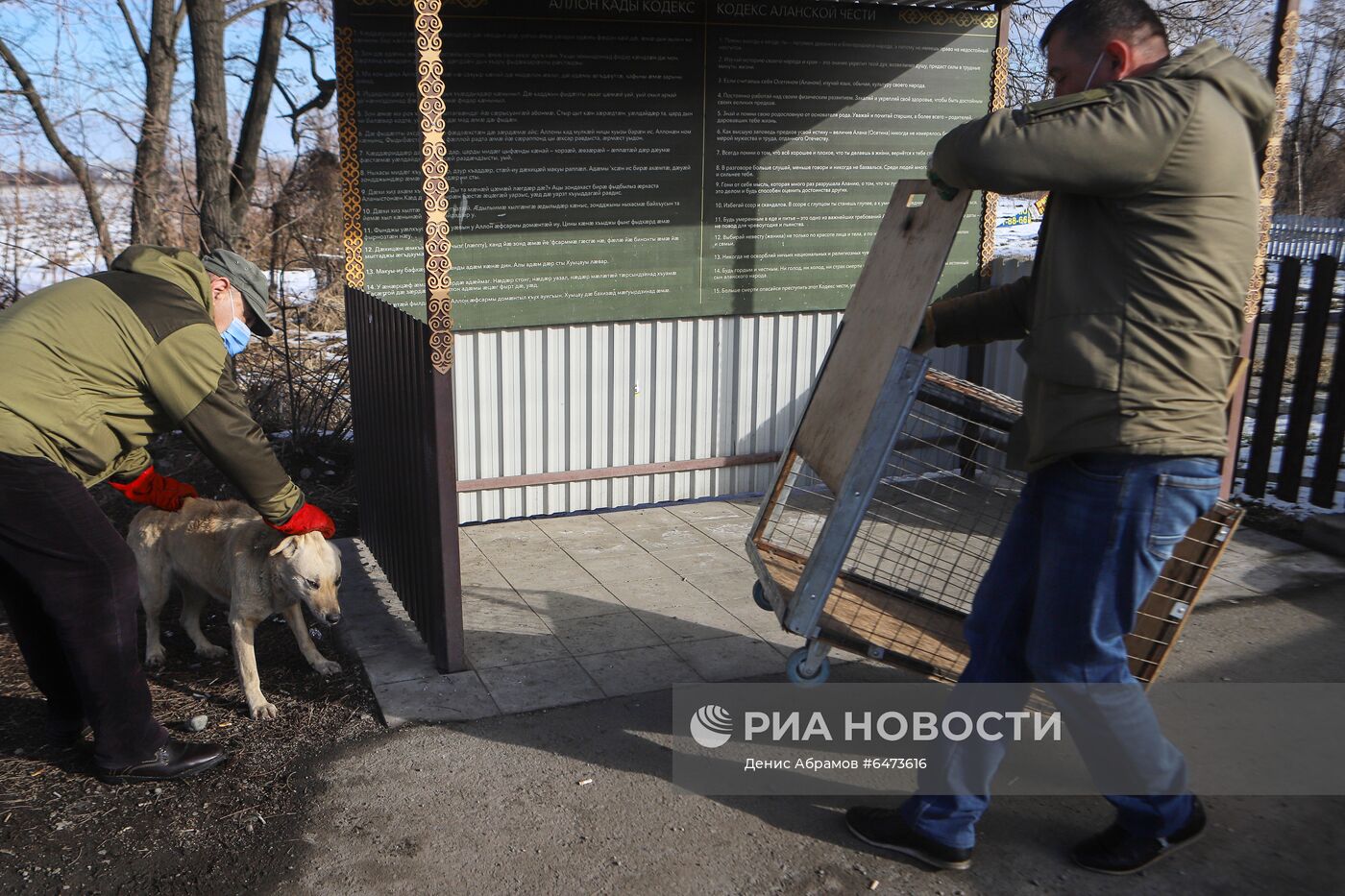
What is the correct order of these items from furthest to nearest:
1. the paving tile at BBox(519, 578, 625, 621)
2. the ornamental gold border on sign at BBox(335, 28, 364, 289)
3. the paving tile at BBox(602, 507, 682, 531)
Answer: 1. the paving tile at BBox(602, 507, 682, 531)
2. the ornamental gold border on sign at BBox(335, 28, 364, 289)
3. the paving tile at BBox(519, 578, 625, 621)

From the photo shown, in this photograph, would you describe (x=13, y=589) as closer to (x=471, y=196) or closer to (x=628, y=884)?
(x=628, y=884)

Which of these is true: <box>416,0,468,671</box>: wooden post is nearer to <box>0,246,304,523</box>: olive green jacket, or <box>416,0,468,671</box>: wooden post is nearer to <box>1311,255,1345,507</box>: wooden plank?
<box>0,246,304,523</box>: olive green jacket

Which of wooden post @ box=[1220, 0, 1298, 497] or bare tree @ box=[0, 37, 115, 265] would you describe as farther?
bare tree @ box=[0, 37, 115, 265]

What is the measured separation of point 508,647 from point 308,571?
3.36 ft

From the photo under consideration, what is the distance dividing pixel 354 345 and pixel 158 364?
6.78ft

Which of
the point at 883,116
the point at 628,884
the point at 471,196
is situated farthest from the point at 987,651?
the point at 883,116

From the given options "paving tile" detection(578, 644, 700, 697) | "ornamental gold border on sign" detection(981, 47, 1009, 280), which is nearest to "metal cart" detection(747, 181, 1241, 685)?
"paving tile" detection(578, 644, 700, 697)

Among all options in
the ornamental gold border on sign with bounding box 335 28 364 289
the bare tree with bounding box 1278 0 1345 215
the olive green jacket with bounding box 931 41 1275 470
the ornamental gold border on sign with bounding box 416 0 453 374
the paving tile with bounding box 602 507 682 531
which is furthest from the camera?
the bare tree with bounding box 1278 0 1345 215

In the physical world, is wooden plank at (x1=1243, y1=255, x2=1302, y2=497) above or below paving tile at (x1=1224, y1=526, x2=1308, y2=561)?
above

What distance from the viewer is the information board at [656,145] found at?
560 cm

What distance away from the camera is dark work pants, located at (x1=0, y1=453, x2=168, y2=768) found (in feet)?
10.5

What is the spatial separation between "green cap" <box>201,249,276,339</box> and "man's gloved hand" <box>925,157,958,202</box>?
2.30m

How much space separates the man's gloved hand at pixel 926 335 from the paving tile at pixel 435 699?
2114 millimetres

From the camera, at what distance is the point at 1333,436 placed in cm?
646
